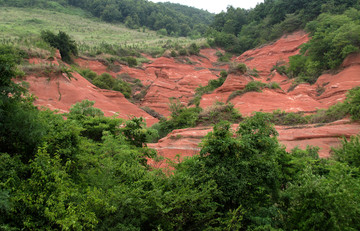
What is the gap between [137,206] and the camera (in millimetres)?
4887

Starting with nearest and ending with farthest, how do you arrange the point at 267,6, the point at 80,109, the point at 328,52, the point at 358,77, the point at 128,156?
1. the point at 128,156
2. the point at 80,109
3. the point at 358,77
4. the point at 328,52
5. the point at 267,6

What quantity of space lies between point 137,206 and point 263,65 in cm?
3541

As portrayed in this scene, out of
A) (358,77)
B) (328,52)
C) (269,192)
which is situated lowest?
(269,192)

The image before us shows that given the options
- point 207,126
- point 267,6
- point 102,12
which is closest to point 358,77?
point 207,126

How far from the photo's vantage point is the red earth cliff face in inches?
436

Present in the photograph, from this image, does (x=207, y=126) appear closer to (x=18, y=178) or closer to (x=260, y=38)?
(x=18, y=178)

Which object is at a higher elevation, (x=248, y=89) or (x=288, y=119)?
(x=248, y=89)

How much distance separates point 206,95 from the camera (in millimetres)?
22000

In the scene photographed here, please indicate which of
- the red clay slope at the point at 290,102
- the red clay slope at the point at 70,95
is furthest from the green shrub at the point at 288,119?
the red clay slope at the point at 70,95

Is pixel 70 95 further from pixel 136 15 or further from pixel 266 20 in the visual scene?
pixel 136 15

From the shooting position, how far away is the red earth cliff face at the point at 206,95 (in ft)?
36.3

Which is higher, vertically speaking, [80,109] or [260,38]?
[260,38]

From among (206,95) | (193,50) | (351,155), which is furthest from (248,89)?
(193,50)

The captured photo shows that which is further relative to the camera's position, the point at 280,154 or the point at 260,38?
the point at 260,38
